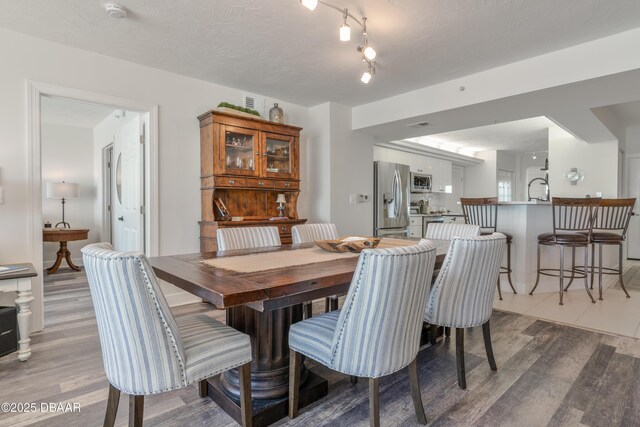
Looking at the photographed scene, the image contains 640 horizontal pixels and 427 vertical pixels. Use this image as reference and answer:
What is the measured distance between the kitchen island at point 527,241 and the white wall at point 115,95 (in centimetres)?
294

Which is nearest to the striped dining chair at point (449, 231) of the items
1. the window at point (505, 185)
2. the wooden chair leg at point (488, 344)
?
the wooden chair leg at point (488, 344)

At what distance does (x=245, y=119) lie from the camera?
12.2ft

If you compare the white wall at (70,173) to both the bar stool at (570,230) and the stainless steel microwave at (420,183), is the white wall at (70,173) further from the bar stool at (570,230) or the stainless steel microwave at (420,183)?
the bar stool at (570,230)

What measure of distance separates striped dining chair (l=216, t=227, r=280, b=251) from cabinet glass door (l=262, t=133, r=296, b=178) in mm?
1212

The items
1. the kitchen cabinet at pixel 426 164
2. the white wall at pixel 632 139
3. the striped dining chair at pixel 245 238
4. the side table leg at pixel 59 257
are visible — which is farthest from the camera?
the white wall at pixel 632 139

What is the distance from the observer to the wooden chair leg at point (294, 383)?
66.2 inches

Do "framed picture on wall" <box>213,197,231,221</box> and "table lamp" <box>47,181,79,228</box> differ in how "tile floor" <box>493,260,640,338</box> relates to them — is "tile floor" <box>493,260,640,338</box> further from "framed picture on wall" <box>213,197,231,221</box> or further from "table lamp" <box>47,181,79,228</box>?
"table lamp" <box>47,181,79,228</box>

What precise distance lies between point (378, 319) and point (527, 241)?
11.3 ft

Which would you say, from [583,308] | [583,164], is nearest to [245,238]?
[583,308]

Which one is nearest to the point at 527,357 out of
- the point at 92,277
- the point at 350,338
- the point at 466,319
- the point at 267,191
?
the point at 466,319

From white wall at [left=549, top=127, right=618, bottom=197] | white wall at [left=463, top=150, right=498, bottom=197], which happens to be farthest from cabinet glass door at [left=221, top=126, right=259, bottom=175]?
white wall at [left=463, top=150, right=498, bottom=197]

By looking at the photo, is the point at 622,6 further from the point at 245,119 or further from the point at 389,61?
the point at 245,119

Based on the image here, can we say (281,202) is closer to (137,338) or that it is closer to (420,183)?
(137,338)

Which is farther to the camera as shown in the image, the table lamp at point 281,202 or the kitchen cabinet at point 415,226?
the kitchen cabinet at point 415,226
